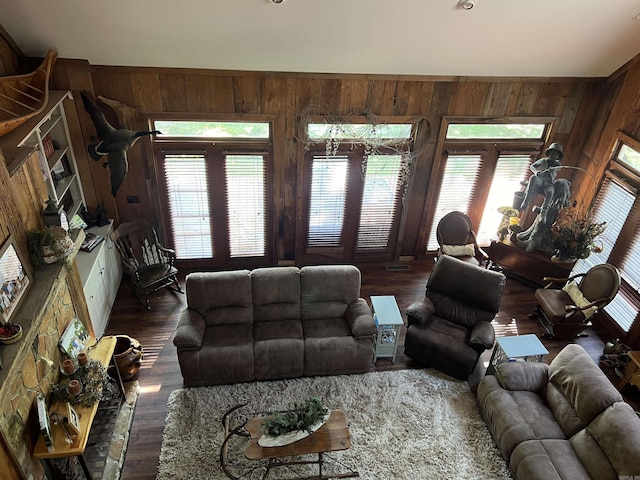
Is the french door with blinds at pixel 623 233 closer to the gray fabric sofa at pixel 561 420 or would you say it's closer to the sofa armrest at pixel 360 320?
the gray fabric sofa at pixel 561 420

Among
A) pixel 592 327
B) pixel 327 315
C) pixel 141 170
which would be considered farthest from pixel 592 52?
pixel 141 170

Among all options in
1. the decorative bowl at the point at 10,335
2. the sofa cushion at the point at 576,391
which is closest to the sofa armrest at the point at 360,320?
the sofa cushion at the point at 576,391

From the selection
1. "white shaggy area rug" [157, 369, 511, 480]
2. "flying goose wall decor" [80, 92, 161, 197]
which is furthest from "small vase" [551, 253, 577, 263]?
"flying goose wall decor" [80, 92, 161, 197]

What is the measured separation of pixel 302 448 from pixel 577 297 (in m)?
3.87

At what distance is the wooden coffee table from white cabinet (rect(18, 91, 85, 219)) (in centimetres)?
289

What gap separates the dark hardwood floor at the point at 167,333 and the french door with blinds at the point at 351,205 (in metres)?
0.44

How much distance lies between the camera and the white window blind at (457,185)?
6.37m

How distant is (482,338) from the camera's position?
4863mm

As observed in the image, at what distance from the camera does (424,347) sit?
5.03m

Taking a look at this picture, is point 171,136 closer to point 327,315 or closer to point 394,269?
point 327,315

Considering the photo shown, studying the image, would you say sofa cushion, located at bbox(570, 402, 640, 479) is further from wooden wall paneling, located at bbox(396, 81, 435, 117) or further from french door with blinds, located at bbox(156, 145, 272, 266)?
french door with blinds, located at bbox(156, 145, 272, 266)

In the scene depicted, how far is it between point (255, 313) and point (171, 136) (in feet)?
7.97

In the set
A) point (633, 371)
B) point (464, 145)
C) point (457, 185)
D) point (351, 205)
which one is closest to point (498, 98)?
point (464, 145)

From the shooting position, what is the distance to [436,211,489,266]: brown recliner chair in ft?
21.0
